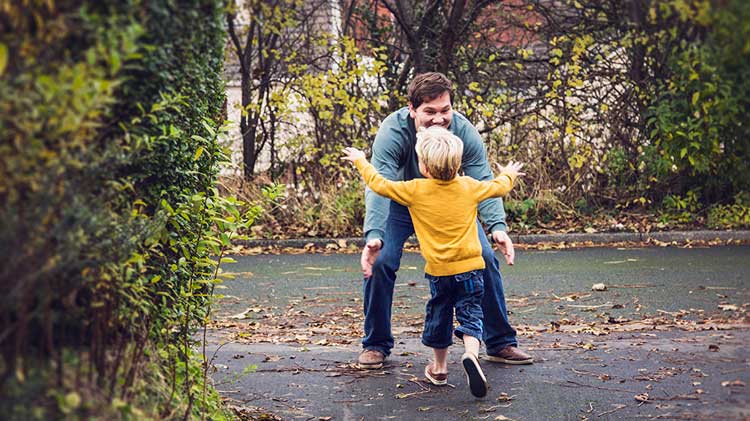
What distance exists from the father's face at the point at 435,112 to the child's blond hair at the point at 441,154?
0.37 metres

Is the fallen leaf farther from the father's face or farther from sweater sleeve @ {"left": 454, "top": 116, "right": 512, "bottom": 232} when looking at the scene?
the father's face

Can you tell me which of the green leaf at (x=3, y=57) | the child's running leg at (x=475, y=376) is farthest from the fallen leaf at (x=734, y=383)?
the green leaf at (x=3, y=57)

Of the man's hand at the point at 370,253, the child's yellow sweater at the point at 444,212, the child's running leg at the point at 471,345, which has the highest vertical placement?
the child's yellow sweater at the point at 444,212

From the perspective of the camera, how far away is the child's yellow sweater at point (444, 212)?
5129mm

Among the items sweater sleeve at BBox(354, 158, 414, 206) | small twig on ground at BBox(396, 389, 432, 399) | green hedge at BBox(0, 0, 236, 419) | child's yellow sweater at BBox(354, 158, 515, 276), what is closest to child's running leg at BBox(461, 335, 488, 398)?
small twig on ground at BBox(396, 389, 432, 399)

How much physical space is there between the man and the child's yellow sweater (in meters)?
0.30

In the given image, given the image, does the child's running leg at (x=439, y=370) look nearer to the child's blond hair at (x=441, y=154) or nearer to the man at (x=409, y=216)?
the man at (x=409, y=216)

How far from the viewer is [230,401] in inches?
192

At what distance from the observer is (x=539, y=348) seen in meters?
6.04

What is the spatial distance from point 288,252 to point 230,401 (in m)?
7.74

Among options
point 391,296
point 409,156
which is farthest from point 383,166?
point 391,296

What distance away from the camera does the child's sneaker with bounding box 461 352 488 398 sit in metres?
4.74

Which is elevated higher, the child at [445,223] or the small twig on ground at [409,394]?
the child at [445,223]

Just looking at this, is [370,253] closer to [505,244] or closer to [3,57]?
[505,244]
